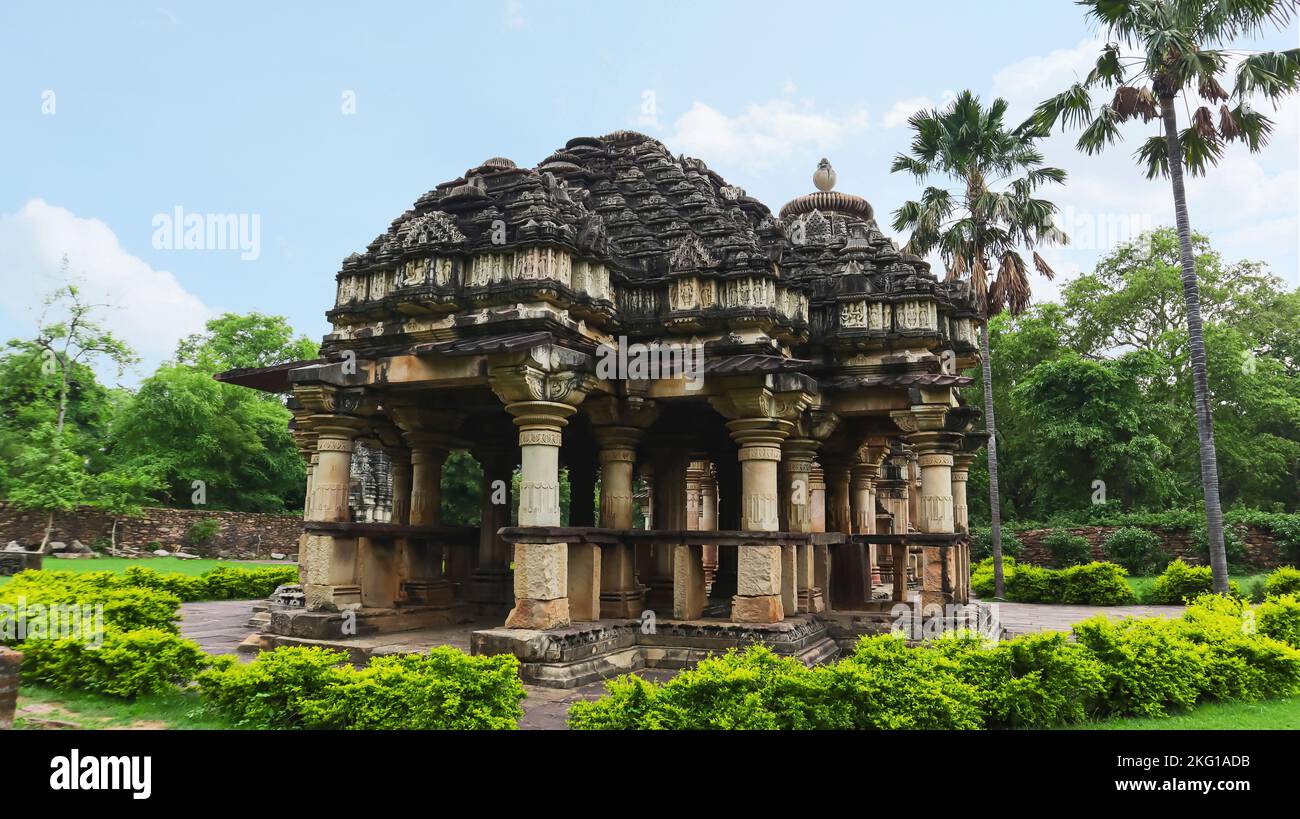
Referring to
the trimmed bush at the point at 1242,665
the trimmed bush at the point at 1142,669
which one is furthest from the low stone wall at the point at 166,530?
the trimmed bush at the point at 1242,665

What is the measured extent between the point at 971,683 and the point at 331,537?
7493 mm

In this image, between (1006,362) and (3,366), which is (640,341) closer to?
(1006,362)

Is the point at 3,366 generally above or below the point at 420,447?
above

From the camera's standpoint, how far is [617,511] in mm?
10078

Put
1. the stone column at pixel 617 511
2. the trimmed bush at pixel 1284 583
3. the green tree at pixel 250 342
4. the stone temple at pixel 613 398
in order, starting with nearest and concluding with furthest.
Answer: the stone temple at pixel 613 398, the stone column at pixel 617 511, the trimmed bush at pixel 1284 583, the green tree at pixel 250 342

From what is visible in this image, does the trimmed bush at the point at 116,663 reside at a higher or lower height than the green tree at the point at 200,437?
lower

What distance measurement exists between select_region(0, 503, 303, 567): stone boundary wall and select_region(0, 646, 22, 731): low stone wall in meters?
23.6

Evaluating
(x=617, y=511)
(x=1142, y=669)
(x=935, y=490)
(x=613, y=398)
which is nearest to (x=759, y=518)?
(x=617, y=511)

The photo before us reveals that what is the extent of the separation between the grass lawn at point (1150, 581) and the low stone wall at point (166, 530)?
2322 centimetres

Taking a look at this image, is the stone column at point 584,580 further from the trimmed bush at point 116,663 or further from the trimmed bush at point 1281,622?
the trimmed bush at point 1281,622

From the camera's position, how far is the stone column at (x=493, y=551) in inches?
468

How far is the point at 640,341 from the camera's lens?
34.1ft

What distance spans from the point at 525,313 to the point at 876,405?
490 centimetres
